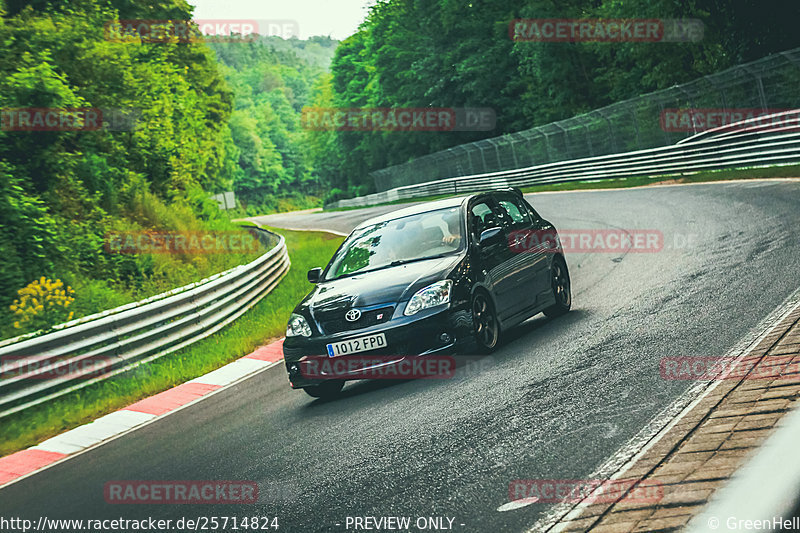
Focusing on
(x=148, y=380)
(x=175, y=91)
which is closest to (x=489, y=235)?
(x=148, y=380)

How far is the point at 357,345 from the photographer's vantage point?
759 centimetres

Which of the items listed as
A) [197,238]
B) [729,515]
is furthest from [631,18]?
[729,515]

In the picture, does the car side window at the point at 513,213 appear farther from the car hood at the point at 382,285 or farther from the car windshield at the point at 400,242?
the car hood at the point at 382,285

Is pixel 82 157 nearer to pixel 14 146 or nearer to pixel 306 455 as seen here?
pixel 14 146

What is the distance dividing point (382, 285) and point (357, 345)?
0.65 metres

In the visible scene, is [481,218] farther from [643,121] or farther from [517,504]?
[643,121]

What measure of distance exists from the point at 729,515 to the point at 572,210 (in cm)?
2238

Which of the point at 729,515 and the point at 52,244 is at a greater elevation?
the point at 52,244

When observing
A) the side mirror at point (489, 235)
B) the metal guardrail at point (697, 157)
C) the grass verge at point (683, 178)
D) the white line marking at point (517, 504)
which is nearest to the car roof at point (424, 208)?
the side mirror at point (489, 235)

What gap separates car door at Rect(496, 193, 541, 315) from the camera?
877cm

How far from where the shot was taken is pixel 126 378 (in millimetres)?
11164

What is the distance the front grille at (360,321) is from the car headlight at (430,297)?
0.18 meters

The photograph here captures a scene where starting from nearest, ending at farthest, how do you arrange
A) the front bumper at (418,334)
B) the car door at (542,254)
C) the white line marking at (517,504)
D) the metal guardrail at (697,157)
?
1. the white line marking at (517,504)
2. the front bumper at (418,334)
3. the car door at (542,254)
4. the metal guardrail at (697,157)

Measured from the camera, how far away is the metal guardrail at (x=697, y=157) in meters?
21.2
